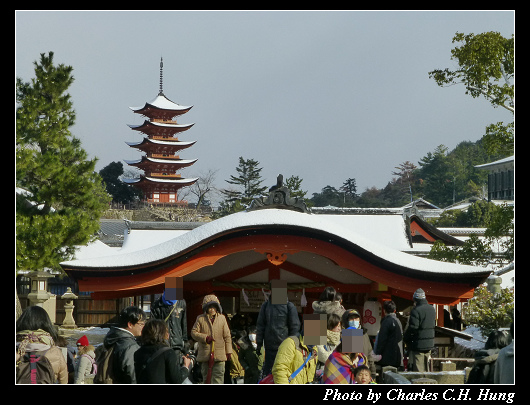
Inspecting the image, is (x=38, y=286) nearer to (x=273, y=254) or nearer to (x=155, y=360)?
(x=273, y=254)

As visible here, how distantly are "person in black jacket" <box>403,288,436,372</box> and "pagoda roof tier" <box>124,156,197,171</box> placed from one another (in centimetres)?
5934

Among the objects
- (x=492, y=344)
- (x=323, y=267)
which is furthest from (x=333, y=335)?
(x=323, y=267)

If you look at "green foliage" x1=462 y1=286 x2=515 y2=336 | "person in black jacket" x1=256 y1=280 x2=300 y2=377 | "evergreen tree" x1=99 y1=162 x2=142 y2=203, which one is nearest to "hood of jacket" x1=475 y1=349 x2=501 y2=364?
"person in black jacket" x1=256 y1=280 x2=300 y2=377

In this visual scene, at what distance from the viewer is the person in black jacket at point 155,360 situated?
18.8 ft

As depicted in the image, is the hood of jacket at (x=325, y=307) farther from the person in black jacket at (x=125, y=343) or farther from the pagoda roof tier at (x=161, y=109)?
the pagoda roof tier at (x=161, y=109)

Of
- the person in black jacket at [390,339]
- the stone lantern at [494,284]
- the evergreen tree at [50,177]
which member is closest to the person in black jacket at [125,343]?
the person in black jacket at [390,339]

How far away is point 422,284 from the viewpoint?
464 inches

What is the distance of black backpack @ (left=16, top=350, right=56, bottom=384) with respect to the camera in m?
6.27

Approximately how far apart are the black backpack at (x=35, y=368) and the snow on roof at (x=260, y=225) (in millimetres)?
5279

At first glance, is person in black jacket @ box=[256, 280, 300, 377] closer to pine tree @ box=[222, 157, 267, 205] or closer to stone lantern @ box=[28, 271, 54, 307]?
stone lantern @ box=[28, 271, 54, 307]

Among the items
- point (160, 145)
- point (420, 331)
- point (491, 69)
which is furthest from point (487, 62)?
point (160, 145)

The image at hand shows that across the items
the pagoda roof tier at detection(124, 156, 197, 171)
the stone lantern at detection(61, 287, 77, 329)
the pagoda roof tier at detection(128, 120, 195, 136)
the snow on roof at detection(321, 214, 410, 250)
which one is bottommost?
the stone lantern at detection(61, 287, 77, 329)

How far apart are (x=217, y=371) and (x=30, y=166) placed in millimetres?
14424
